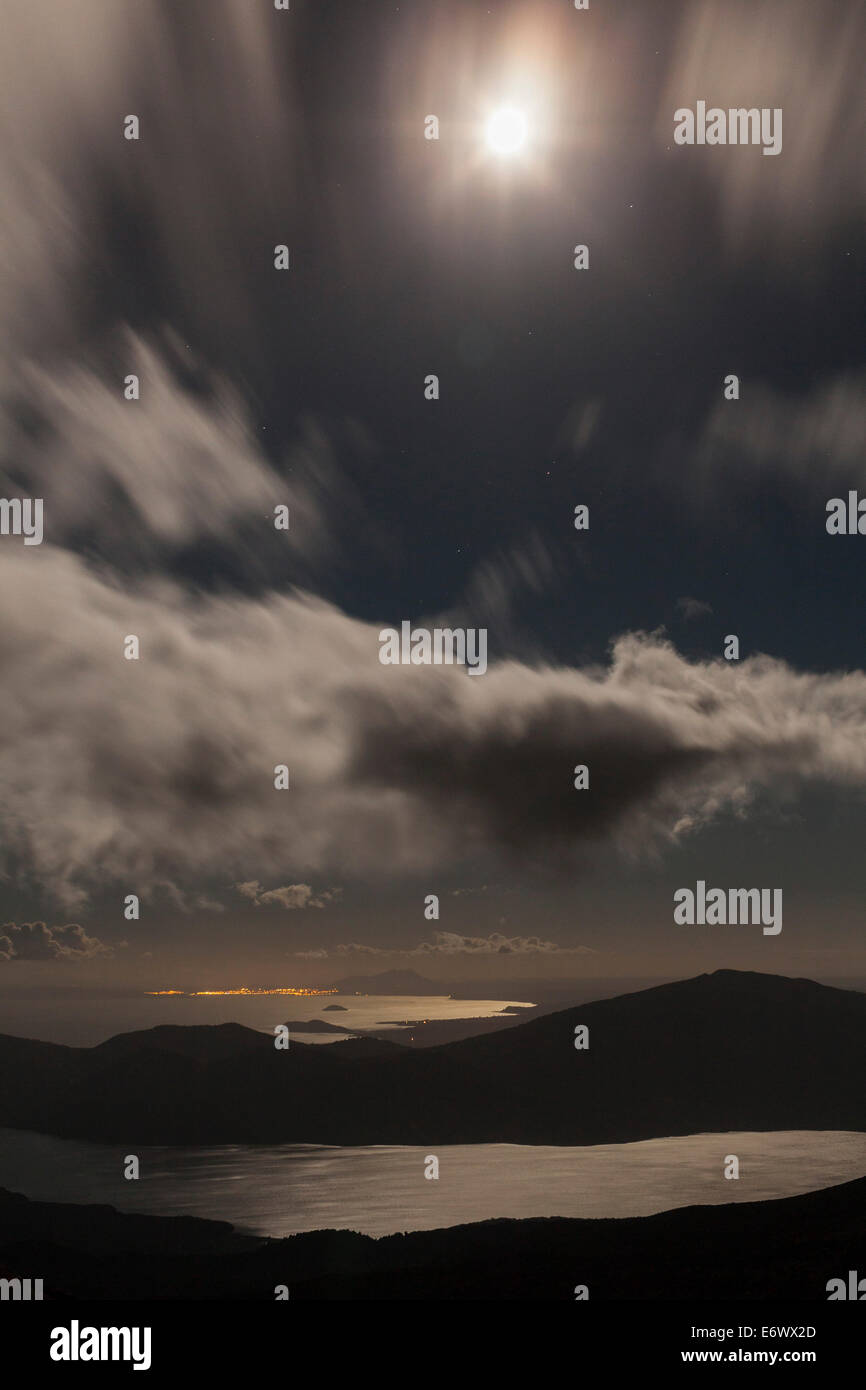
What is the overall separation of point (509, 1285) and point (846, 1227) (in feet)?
178

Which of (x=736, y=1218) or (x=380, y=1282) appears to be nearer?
(x=736, y=1218)

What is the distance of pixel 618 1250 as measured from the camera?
493 ft
